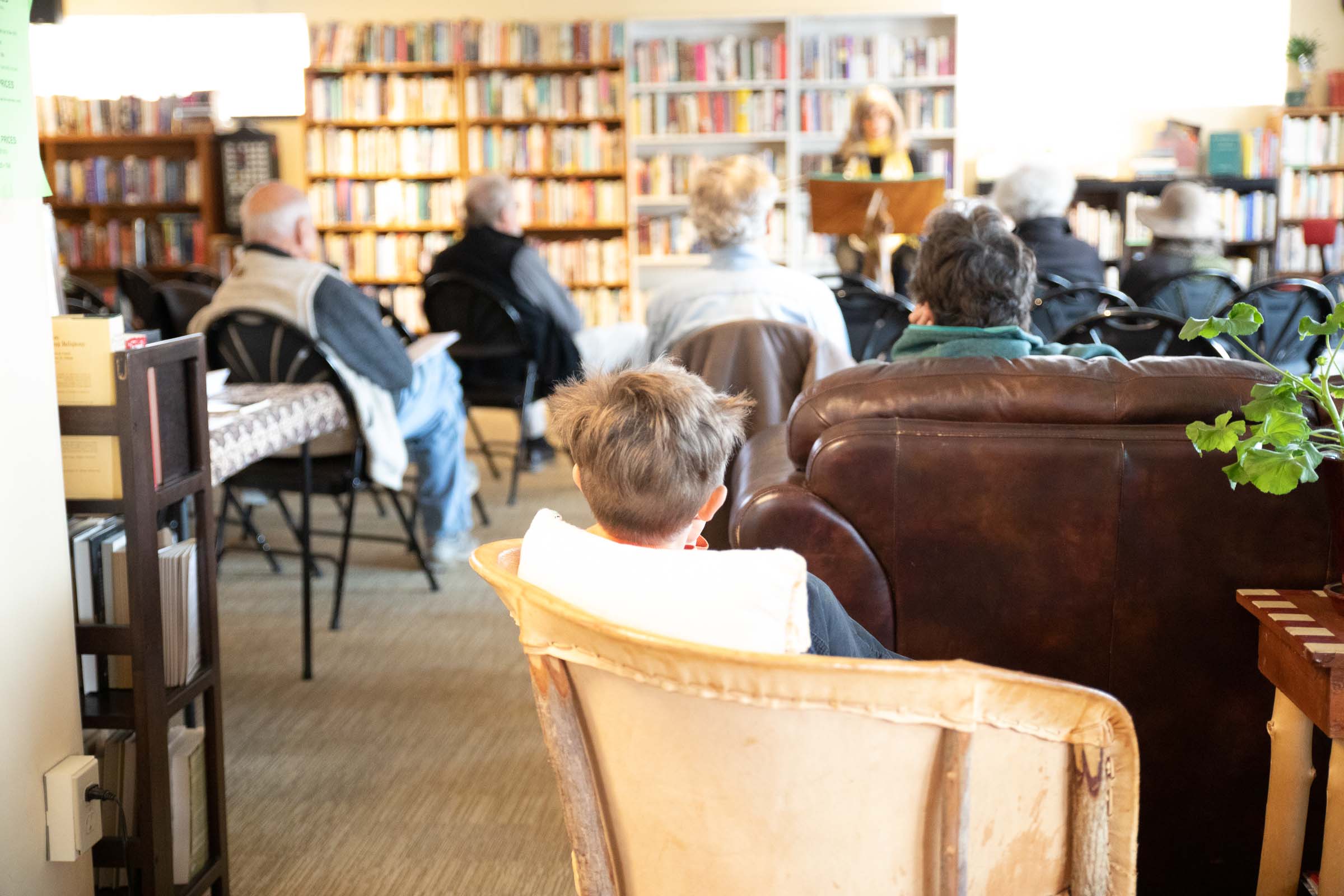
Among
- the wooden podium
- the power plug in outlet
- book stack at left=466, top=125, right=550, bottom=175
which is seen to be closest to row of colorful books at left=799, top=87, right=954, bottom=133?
book stack at left=466, top=125, right=550, bottom=175

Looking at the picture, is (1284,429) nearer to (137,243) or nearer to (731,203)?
(731,203)

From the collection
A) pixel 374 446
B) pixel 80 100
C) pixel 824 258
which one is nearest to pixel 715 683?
pixel 374 446

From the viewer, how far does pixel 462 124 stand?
6859 millimetres

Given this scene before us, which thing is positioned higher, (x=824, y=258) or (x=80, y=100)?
(x=80, y=100)

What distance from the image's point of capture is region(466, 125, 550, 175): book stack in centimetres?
686

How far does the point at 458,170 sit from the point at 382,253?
24.5 inches

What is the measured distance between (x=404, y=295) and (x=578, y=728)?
629 cm

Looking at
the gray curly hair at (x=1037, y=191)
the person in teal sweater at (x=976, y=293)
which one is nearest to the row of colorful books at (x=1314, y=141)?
the gray curly hair at (x=1037, y=191)

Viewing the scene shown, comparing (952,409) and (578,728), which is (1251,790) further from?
(578,728)

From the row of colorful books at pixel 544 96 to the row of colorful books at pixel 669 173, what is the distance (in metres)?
0.33

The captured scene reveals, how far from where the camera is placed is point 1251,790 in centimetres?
178

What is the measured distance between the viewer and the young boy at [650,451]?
1187 millimetres

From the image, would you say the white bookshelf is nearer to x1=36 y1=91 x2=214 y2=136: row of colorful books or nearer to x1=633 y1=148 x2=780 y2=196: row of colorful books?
x1=633 y1=148 x2=780 y2=196: row of colorful books

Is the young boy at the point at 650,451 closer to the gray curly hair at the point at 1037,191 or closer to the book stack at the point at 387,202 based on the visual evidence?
the gray curly hair at the point at 1037,191
